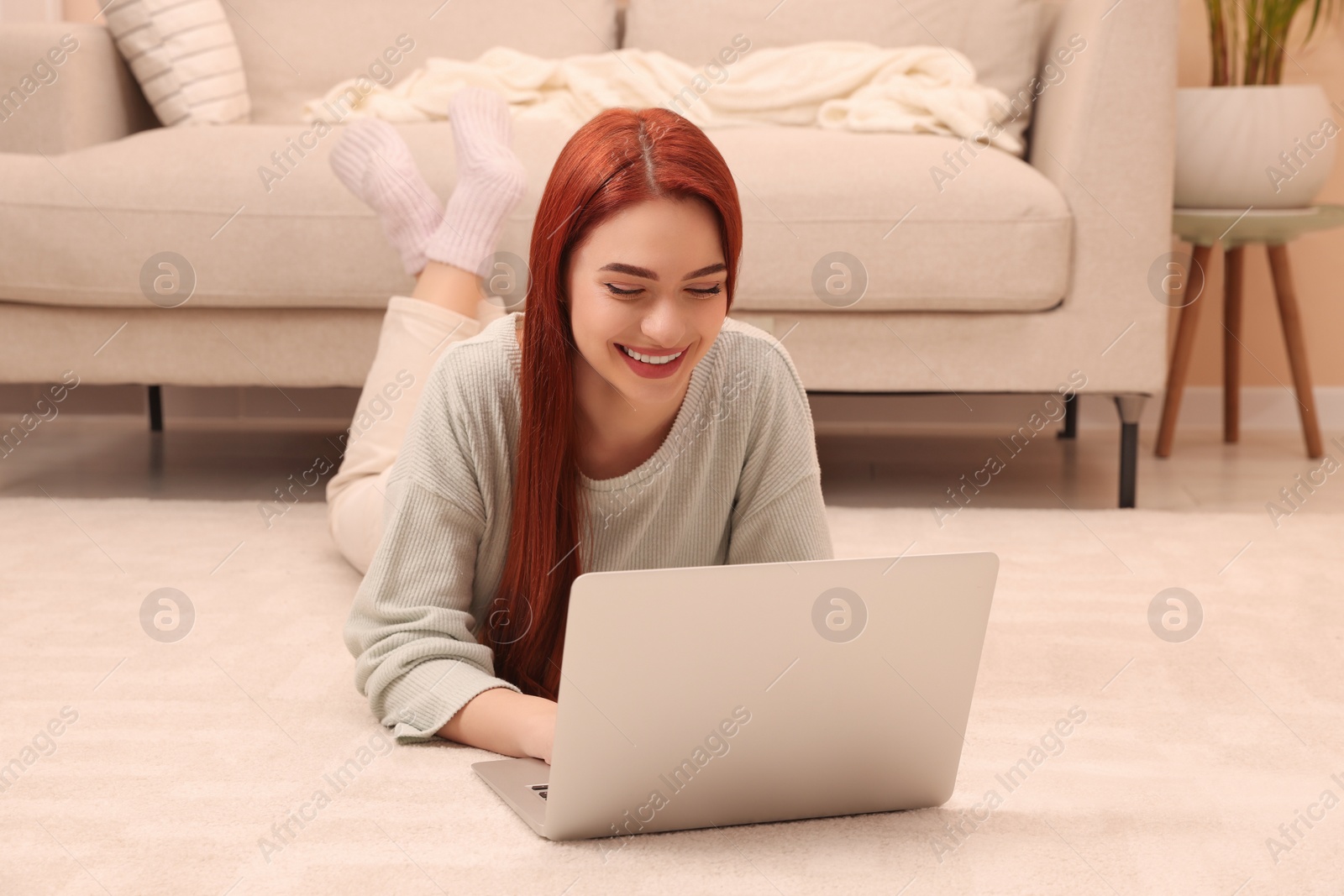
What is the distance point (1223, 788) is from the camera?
3.16 ft

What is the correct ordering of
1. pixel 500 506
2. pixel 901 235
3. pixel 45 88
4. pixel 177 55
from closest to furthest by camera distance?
pixel 500 506 < pixel 901 235 < pixel 45 88 < pixel 177 55

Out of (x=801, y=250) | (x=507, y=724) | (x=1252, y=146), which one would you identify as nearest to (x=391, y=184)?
(x=801, y=250)

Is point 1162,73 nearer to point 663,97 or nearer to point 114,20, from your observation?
point 663,97

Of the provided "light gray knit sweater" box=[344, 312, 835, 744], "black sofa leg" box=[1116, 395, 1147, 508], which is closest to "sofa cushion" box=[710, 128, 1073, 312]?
"black sofa leg" box=[1116, 395, 1147, 508]

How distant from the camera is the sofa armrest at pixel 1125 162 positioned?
1864 millimetres

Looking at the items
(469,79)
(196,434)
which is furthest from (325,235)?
(196,434)

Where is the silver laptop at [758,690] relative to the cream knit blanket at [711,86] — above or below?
below

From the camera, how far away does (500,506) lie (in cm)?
105

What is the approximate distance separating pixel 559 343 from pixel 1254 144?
1716mm

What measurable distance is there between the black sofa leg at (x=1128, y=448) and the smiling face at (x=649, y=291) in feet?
→ 3.82

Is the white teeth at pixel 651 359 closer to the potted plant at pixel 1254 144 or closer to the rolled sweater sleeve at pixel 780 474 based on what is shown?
the rolled sweater sleeve at pixel 780 474

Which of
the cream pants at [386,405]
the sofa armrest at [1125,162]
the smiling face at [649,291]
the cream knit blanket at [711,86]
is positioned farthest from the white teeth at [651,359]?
the cream knit blanket at [711,86]

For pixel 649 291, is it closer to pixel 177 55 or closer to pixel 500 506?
pixel 500 506

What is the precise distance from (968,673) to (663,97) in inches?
61.4
